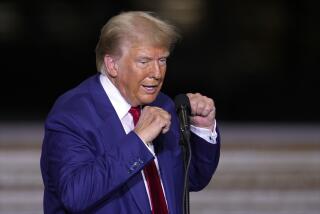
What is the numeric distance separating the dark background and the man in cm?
364

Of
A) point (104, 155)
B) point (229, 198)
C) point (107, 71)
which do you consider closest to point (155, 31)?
point (107, 71)

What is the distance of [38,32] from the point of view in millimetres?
5758

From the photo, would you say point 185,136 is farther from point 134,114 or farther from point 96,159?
point 96,159

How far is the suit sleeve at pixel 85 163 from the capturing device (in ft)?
6.11

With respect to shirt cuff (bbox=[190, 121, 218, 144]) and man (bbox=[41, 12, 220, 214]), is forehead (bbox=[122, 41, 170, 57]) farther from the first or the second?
shirt cuff (bbox=[190, 121, 218, 144])

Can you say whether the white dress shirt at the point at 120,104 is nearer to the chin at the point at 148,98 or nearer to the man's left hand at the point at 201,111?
the chin at the point at 148,98

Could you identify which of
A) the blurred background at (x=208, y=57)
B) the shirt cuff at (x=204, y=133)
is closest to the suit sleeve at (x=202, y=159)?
the shirt cuff at (x=204, y=133)

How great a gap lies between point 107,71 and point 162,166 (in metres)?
0.28

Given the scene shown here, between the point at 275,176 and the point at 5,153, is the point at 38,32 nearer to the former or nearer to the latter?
the point at 5,153

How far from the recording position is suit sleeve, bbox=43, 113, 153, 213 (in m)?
1.86

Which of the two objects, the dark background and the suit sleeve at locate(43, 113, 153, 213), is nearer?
the suit sleeve at locate(43, 113, 153, 213)

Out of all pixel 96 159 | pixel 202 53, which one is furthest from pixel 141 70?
pixel 202 53

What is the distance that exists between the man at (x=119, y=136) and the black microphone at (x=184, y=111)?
72 millimetres

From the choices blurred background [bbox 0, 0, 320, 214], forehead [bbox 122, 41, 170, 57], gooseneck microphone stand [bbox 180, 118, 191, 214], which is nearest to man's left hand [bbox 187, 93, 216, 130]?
gooseneck microphone stand [bbox 180, 118, 191, 214]
